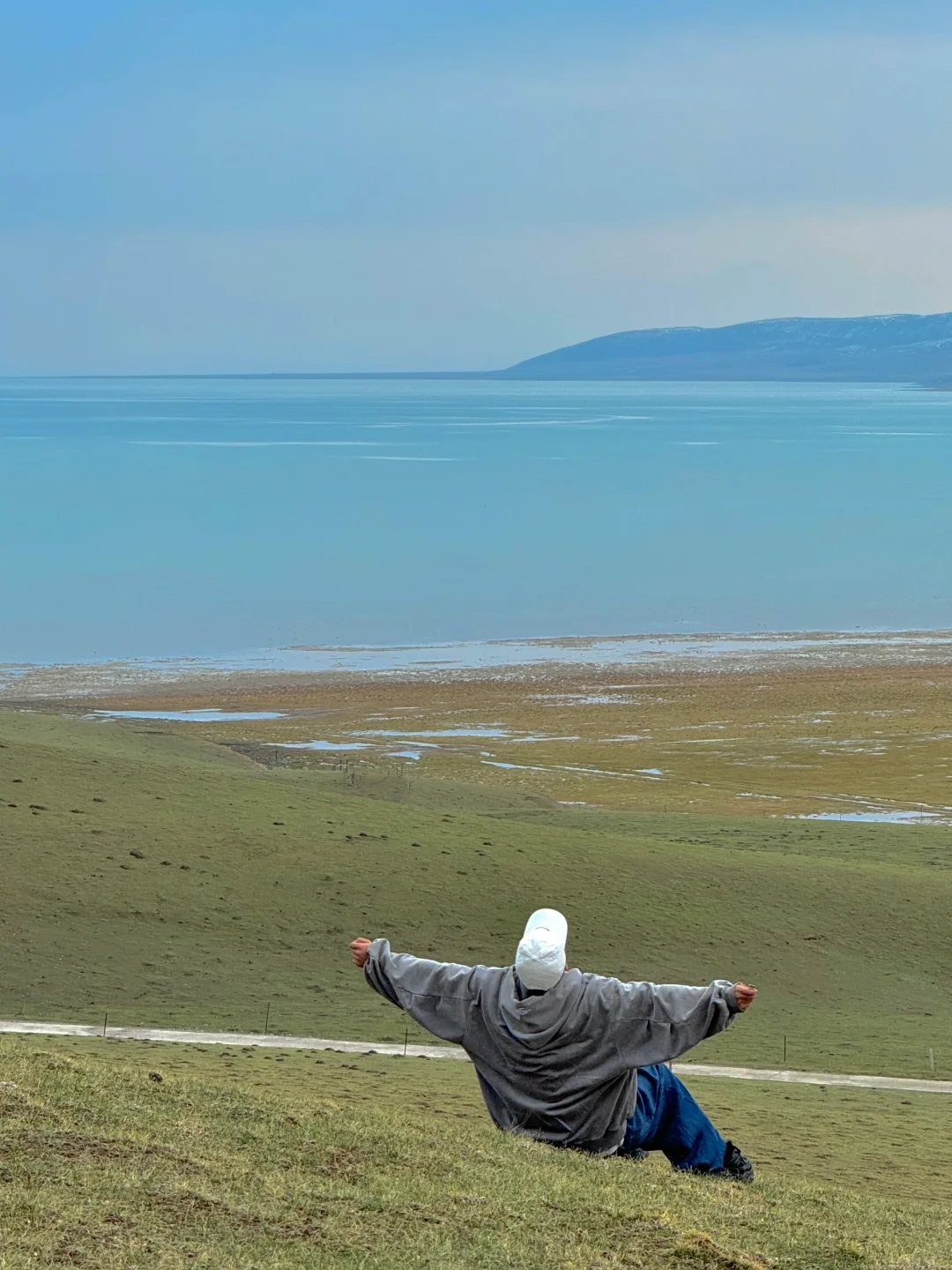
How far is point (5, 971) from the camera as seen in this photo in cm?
1877

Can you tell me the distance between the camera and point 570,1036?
769cm

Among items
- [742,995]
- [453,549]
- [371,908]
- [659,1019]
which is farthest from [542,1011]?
[453,549]

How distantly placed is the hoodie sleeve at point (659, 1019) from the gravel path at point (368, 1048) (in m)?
8.92

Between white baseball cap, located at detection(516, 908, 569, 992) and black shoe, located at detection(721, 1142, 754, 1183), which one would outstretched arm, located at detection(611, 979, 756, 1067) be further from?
black shoe, located at detection(721, 1142, 754, 1183)

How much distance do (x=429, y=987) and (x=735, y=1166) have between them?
1.96m

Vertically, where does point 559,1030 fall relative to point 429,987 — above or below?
below

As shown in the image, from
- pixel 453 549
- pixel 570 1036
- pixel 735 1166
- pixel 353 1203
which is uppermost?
pixel 570 1036

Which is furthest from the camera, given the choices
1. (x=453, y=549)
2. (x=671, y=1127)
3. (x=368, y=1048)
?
(x=453, y=549)

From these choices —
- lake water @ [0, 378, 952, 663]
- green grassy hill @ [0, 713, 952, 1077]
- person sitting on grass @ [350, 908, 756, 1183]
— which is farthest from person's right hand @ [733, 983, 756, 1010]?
lake water @ [0, 378, 952, 663]

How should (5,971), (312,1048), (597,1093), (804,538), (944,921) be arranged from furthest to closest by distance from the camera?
(804,538)
(944,921)
(5,971)
(312,1048)
(597,1093)

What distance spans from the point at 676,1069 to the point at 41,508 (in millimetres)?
115779

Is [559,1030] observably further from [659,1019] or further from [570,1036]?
[659,1019]

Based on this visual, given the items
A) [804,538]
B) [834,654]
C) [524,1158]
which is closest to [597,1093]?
[524,1158]

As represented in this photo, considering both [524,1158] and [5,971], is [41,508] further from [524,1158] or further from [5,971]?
[524,1158]
